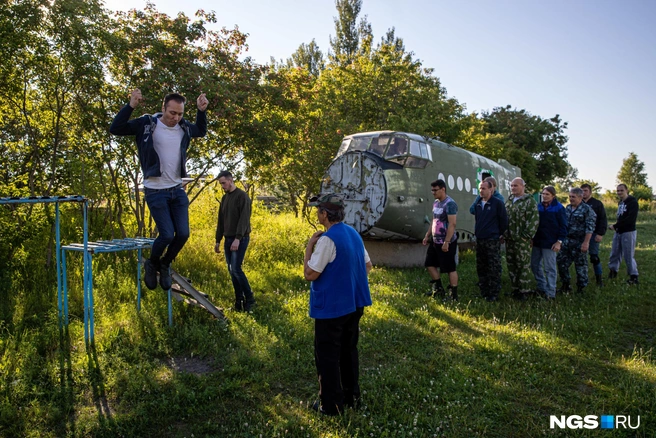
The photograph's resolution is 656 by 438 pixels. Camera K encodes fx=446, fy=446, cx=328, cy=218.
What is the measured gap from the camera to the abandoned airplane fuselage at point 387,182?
9.65 m

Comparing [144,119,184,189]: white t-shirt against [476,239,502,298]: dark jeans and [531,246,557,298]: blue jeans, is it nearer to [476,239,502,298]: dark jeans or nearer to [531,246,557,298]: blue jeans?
[476,239,502,298]: dark jeans

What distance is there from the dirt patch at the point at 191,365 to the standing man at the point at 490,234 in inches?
194

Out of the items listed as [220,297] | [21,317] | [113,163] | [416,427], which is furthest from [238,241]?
[113,163]

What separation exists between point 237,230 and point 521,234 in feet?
16.0

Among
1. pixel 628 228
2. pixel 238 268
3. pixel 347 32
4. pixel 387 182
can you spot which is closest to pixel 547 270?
pixel 628 228

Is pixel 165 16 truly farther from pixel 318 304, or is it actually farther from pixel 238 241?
pixel 318 304

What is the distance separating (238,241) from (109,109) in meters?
4.51

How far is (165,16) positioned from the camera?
30.4 ft

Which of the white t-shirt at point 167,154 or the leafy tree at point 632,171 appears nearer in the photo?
the white t-shirt at point 167,154

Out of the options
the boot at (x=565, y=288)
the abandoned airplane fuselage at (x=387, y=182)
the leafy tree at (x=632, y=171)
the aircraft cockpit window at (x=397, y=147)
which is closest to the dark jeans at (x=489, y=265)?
the boot at (x=565, y=288)

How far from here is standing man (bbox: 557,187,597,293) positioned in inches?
343

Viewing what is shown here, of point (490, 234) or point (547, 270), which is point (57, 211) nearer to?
point (490, 234)

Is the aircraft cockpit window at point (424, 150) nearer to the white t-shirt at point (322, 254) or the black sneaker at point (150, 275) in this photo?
the black sneaker at point (150, 275)

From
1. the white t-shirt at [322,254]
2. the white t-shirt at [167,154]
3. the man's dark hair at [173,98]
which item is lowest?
the white t-shirt at [322,254]
